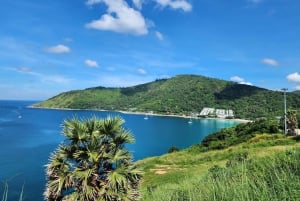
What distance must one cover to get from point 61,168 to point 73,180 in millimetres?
737

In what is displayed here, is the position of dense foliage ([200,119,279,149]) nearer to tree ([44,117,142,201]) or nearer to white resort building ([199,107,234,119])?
tree ([44,117,142,201])

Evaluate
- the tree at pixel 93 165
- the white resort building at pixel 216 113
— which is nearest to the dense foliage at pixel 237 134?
the tree at pixel 93 165

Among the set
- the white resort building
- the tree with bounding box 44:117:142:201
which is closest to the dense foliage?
the tree with bounding box 44:117:142:201

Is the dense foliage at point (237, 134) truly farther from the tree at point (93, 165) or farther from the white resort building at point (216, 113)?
the white resort building at point (216, 113)

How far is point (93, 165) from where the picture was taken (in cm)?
1307

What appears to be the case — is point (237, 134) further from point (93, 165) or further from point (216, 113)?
point (216, 113)

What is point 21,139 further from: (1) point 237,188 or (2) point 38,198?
(1) point 237,188

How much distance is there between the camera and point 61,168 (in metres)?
13.1

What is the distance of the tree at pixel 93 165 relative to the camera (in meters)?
12.6

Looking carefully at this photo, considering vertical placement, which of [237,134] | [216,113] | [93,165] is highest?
[216,113]

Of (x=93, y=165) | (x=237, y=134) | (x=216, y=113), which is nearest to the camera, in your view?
(x=93, y=165)

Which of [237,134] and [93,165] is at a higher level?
[93,165]

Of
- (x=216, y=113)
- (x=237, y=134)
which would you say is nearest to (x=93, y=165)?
(x=237, y=134)

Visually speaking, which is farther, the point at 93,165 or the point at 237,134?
the point at 237,134
